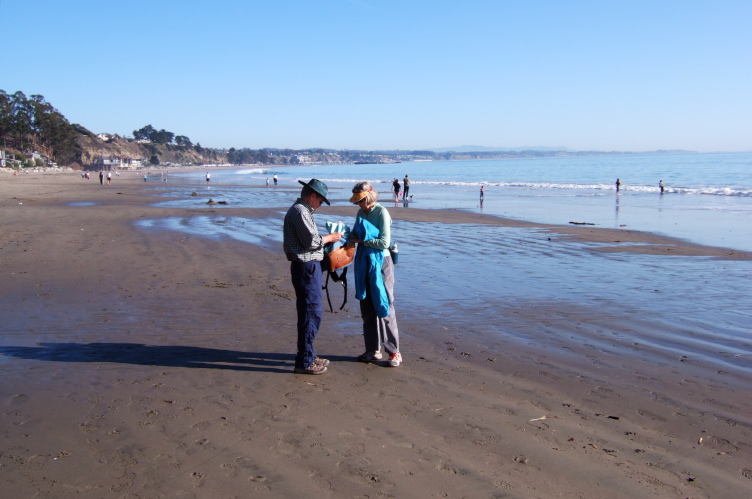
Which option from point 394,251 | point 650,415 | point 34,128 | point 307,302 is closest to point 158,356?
point 307,302

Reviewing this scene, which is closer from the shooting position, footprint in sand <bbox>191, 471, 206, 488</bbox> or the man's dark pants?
footprint in sand <bbox>191, 471, 206, 488</bbox>

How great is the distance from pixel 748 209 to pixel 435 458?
3130 cm

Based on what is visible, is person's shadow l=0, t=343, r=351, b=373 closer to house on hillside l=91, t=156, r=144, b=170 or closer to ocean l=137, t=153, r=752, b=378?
ocean l=137, t=153, r=752, b=378

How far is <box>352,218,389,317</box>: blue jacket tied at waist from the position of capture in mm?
5512

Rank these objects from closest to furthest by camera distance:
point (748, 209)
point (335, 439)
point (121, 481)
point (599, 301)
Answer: point (121, 481) < point (335, 439) < point (599, 301) < point (748, 209)

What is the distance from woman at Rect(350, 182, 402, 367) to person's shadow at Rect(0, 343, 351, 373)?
0.92m

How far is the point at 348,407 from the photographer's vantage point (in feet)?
15.3

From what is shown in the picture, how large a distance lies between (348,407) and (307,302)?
1.09 m

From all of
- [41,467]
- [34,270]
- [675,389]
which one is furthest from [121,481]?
[34,270]

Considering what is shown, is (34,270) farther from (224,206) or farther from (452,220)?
(224,206)

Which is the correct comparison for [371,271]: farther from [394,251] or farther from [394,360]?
→ [394,360]

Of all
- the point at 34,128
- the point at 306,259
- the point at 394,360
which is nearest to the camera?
the point at 306,259

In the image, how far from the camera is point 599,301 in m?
8.72

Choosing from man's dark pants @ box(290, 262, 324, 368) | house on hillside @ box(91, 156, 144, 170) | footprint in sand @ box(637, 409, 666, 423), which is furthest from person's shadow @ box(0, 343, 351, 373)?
house on hillside @ box(91, 156, 144, 170)
